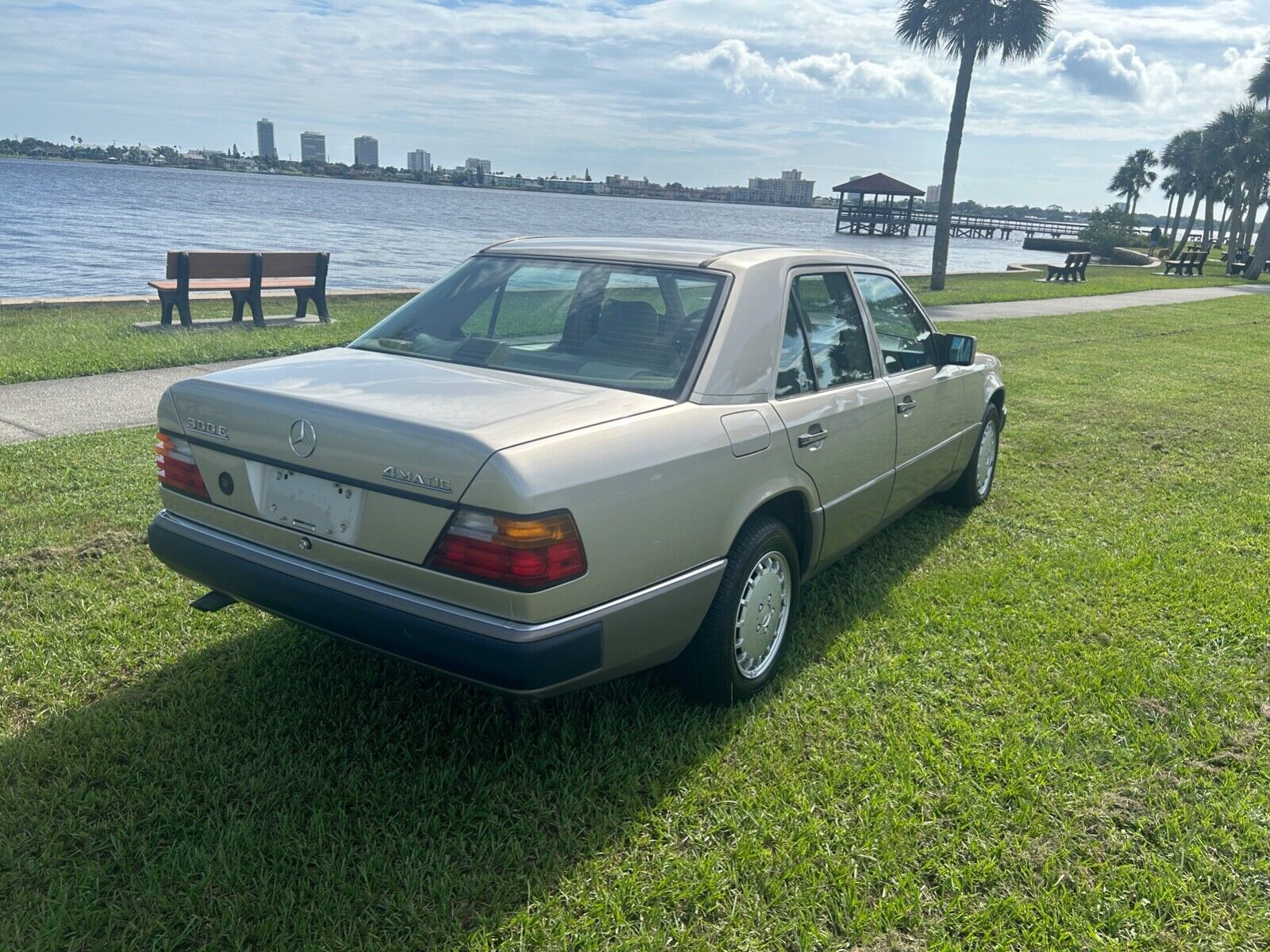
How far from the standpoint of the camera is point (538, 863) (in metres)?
2.73

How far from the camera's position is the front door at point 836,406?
12.1 ft

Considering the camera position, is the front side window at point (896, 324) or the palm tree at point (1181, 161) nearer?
the front side window at point (896, 324)

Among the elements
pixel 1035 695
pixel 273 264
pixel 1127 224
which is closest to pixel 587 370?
pixel 1035 695

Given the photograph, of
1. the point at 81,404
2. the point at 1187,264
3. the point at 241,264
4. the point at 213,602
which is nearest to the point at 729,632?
the point at 213,602

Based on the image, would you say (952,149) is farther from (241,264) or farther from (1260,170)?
(1260,170)

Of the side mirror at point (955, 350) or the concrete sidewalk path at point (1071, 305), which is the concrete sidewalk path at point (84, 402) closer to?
the side mirror at point (955, 350)

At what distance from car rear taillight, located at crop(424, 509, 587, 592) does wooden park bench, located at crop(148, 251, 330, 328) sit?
33.2 ft

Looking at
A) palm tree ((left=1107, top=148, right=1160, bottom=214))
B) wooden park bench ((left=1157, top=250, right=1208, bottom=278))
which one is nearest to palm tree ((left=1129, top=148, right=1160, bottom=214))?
palm tree ((left=1107, top=148, right=1160, bottom=214))

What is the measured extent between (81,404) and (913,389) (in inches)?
244

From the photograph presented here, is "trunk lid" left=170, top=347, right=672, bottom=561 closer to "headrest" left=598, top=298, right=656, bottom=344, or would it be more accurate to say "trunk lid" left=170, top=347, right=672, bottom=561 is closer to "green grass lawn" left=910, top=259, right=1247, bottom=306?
"headrest" left=598, top=298, right=656, bottom=344

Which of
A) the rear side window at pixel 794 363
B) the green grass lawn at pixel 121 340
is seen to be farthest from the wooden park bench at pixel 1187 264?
the rear side window at pixel 794 363

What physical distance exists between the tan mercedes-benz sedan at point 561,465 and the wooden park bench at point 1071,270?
27734mm

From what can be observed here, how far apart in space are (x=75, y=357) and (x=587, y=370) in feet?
24.8

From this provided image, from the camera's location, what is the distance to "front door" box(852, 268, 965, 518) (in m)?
4.53
